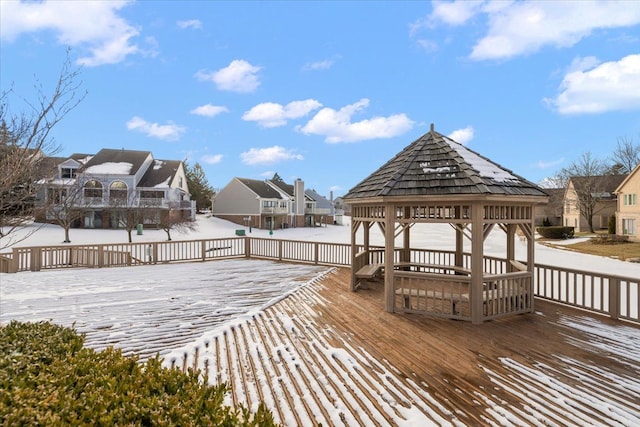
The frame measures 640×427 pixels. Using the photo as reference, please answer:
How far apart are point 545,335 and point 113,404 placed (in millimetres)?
6403

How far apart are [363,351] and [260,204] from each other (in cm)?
4119

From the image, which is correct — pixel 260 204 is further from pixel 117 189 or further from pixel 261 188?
pixel 117 189

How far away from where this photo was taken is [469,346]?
5285 millimetres

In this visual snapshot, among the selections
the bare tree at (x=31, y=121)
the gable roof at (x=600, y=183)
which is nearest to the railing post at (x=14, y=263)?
the bare tree at (x=31, y=121)

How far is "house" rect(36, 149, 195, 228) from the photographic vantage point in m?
31.4

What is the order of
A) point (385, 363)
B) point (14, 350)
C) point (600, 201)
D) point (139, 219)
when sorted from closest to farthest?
1. point (14, 350)
2. point (385, 363)
3. point (139, 219)
4. point (600, 201)

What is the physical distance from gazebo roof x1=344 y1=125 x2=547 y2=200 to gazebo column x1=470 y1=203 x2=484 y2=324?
470 millimetres

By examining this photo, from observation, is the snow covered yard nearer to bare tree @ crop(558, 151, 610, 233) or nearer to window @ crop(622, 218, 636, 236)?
window @ crop(622, 218, 636, 236)

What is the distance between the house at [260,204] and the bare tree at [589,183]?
35202 millimetres

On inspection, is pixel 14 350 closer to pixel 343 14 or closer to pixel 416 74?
pixel 343 14

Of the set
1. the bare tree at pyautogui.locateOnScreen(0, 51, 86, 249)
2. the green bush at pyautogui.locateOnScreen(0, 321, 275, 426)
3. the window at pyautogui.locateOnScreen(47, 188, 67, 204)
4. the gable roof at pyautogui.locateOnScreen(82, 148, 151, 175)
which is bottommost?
the green bush at pyautogui.locateOnScreen(0, 321, 275, 426)

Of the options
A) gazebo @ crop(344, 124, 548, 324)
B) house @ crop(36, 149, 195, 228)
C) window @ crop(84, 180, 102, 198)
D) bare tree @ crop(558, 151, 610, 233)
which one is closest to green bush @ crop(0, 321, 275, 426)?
gazebo @ crop(344, 124, 548, 324)

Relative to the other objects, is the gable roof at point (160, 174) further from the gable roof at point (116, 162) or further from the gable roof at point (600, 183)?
the gable roof at point (600, 183)

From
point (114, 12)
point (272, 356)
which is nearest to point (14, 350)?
point (272, 356)
